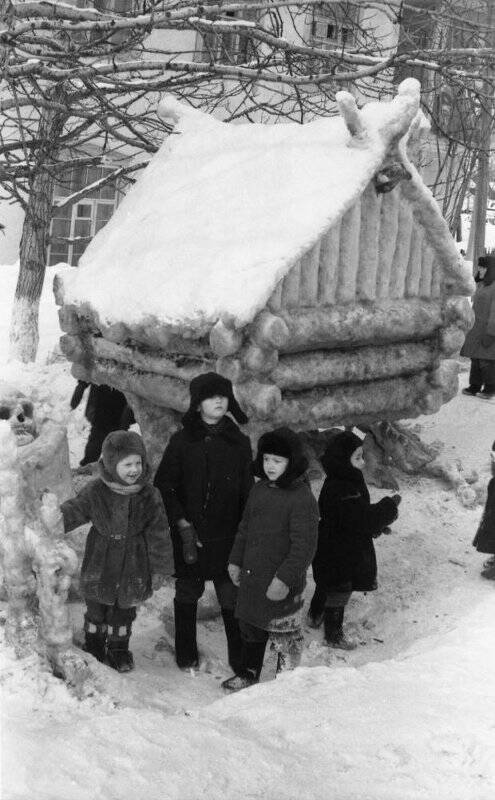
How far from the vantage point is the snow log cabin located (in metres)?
5.12

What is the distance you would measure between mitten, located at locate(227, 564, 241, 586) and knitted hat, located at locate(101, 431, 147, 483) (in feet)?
2.21

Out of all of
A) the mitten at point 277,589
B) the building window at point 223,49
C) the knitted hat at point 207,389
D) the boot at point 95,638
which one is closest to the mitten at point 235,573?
the mitten at point 277,589

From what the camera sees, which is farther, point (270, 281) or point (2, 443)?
point (270, 281)

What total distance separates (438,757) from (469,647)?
1.20m

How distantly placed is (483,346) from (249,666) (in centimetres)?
465

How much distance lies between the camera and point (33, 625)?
3.77 meters

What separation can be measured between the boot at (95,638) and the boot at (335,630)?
48.9 inches

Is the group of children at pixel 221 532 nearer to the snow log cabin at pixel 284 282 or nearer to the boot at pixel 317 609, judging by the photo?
the boot at pixel 317 609

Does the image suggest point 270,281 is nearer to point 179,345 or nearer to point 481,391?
point 179,345

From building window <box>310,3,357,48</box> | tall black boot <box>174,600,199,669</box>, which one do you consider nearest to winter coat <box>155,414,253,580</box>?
tall black boot <box>174,600,199,669</box>

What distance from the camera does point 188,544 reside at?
452cm

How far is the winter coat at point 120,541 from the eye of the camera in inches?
166

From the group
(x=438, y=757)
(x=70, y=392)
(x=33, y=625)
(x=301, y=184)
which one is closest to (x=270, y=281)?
(x=301, y=184)

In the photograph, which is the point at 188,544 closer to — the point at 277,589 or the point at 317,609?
the point at 277,589
